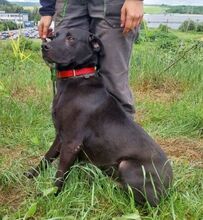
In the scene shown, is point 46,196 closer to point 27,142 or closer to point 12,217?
point 12,217

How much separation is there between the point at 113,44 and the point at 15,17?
3.43m

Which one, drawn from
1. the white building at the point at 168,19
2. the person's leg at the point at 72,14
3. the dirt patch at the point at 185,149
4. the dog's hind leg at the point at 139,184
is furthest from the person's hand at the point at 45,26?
the white building at the point at 168,19

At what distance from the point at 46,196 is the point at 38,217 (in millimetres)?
150

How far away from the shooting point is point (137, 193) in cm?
270

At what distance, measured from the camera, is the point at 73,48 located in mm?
2869

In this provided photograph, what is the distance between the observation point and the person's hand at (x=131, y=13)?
9.20 ft

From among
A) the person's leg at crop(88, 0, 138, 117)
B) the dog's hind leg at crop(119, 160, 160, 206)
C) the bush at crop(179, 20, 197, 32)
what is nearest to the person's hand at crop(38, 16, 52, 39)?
the person's leg at crop(88, 0, 138, 117)

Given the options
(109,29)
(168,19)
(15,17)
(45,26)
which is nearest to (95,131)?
(109,29)

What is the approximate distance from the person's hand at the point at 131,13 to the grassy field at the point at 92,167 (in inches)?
37.2

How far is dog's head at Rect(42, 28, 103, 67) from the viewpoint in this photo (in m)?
2.83

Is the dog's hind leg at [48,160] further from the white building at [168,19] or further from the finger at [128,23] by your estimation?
the white building at [168,19]

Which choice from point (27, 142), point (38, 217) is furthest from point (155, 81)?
point (38, 217)

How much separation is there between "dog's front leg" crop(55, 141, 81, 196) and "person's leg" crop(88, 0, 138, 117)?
0.57 meters

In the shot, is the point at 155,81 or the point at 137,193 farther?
the point at 155,81
